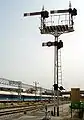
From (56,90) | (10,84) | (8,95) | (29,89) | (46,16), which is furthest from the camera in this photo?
(29,89)

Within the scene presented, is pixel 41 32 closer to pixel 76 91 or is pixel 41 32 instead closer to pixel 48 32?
pixel 48 32

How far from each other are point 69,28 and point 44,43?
10.8ft

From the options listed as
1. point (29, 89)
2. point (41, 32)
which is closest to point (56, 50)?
point (41, 32)

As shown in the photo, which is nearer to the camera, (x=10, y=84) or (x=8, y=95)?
(x=8, y=95)

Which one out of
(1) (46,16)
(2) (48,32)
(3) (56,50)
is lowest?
(3) (56,50)

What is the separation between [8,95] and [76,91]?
2134 inches

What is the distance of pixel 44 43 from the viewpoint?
26234 mm

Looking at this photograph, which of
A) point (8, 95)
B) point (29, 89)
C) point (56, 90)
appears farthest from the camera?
point (29, 89)

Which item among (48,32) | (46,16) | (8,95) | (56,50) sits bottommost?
(8,95)

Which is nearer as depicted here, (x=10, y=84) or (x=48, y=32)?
(x=48, y=32)

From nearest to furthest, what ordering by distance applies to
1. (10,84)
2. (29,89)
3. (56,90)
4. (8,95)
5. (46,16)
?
(56,90) < (46,16) < (8,95) < (10,84) < (29,89)

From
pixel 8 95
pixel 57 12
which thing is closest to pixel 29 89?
pixel 8 95

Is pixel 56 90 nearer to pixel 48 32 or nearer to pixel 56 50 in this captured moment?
pixel 56 50

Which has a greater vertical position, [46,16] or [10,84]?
[46,16]
